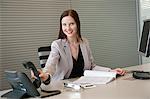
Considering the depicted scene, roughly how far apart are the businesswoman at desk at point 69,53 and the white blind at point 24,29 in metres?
0.93

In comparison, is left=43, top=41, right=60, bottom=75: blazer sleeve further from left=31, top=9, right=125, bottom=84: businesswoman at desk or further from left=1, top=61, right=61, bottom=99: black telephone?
left=1, top=61, right=61, bottom=99: black telephone

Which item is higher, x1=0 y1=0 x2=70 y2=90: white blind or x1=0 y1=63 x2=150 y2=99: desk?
x1=0 y1=0 x2=70 y2=90: white blind

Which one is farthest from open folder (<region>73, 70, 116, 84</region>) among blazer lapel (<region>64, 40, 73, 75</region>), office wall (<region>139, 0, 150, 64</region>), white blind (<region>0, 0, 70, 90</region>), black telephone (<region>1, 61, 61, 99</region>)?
office wall (<region>139, 0, 150, 64</region>)

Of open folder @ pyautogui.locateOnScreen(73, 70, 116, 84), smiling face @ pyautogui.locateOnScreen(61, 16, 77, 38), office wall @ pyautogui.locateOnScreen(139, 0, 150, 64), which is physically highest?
office wall @ pyautogui.locateOnScreen(139, 0, 150, 64)

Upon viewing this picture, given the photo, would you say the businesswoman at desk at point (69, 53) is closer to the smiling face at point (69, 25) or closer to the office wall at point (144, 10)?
the smiling face at point (69, 25)

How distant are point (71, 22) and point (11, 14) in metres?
1.12

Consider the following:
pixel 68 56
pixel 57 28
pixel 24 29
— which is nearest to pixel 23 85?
pixel 68 56

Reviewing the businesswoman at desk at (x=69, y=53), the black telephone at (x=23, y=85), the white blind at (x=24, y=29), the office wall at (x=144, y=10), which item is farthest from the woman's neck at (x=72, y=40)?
the office wall at (x=144, y=10)

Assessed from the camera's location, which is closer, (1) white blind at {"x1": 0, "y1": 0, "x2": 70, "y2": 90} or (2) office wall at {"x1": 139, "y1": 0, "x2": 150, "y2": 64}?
(1) white blind at {"x1": 0, "y1": 0, "x2": 70, "y2": 90}

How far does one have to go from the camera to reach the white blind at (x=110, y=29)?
361 centimetres

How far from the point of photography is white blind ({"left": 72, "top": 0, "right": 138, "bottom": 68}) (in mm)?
3607

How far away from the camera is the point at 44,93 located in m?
1.51

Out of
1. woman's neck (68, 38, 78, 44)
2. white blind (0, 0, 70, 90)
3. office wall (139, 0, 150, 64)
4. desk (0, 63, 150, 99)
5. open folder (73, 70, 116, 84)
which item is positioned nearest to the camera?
desk (0, 63, 150, 99)

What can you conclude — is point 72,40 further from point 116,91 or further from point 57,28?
point 57,28
